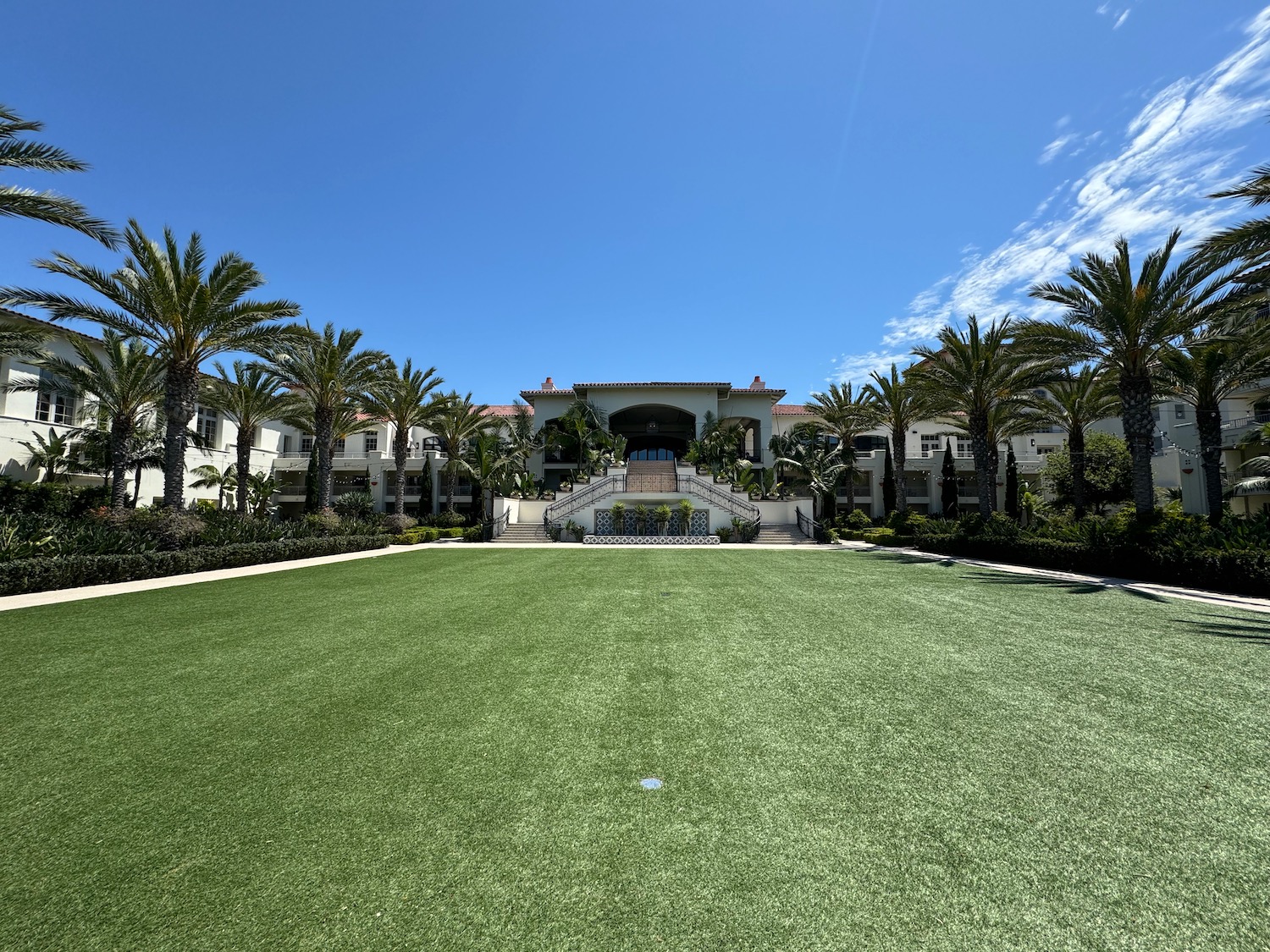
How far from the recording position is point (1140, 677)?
19.5 ft

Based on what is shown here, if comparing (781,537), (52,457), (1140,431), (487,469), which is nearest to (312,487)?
(52,457)

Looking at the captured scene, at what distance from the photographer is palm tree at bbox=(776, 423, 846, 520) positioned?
3238cm

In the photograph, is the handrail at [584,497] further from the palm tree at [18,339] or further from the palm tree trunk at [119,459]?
the palm tree at [18,339]

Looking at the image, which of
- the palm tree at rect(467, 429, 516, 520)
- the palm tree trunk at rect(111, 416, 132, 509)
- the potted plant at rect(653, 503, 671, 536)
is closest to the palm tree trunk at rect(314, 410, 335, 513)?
the palm tree trunk at rect(111, 416, 132, 509)

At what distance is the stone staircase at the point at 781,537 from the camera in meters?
28.6

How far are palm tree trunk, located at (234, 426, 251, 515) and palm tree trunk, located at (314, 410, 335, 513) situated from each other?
3.68 meters

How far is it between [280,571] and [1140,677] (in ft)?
60.6

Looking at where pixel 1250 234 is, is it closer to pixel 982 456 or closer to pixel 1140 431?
pixel 1140 431

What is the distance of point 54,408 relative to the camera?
2762cm

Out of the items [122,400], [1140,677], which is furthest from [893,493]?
[122,400]

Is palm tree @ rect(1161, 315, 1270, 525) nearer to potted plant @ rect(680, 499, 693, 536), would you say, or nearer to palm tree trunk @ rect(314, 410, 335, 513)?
potted plant @ rect(680, 499, 693, 536)

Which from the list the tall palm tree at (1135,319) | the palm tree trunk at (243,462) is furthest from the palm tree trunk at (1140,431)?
the palm tree trunk at (243,462)

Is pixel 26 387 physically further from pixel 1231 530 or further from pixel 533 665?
pixel 1231 530

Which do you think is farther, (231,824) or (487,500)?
(487,500)
